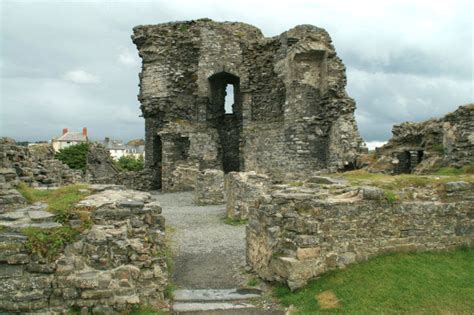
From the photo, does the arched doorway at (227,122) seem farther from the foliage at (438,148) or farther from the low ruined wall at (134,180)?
the foliage at (438,148)

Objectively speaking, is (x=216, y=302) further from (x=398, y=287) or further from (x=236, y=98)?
(x=236, y=98)

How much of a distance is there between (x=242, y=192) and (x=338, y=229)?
7.06m

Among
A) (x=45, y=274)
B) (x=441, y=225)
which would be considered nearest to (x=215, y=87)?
(x=441, y=225)

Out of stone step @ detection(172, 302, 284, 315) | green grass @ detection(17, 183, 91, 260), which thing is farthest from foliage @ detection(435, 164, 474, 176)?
green grass @ detection(17, 183, 91, 260)

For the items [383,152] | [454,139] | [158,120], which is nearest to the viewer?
[454,139]

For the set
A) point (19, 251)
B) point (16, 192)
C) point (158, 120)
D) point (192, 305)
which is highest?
point (158, 120)

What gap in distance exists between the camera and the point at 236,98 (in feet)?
96.7

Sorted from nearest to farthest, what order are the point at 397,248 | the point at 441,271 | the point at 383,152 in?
the point at 441,271 → the point at 397,248 → the point at 383,152

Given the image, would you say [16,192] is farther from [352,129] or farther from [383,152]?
[352,129]

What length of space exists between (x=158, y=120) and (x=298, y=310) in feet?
73.2

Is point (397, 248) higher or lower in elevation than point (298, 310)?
higher

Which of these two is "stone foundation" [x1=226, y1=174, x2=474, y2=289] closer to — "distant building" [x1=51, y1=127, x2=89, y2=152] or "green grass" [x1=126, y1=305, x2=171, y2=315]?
"green grass" [x1=126, y1=305, x2=171, y2=315]

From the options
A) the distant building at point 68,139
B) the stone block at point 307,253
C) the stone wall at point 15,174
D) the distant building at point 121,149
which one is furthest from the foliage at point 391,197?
the distant building at point 121,149

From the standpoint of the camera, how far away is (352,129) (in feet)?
67.5
